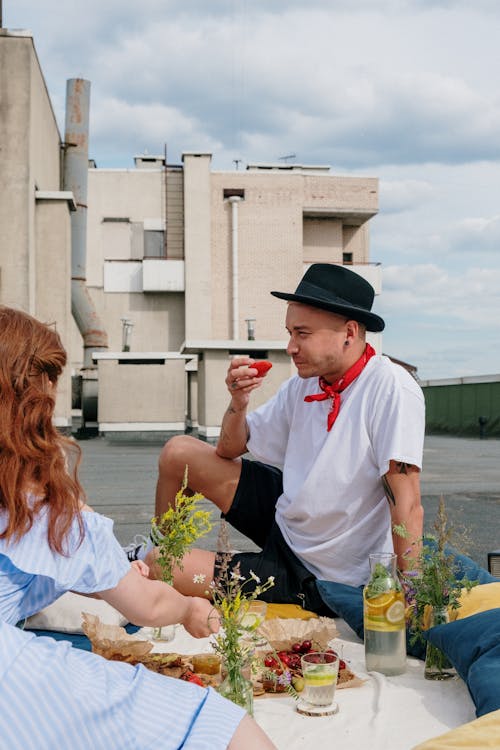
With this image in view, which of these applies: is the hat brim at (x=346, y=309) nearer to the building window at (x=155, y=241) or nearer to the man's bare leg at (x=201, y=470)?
the man's bare leg at (x=201, y=470)

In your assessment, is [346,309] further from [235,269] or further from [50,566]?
[235,269]

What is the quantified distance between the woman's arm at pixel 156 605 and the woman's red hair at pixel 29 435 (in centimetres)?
24

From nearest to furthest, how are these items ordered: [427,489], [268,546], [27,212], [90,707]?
[90,707] < [268,546] < [427,489] < [27,212]

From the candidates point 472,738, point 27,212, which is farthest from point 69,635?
point 27,212

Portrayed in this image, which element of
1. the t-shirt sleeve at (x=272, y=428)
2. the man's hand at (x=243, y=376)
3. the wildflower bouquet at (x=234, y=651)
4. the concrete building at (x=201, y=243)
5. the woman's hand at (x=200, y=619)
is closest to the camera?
the wildflower bouquet at (x=234, y=651)

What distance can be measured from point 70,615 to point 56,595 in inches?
62.8

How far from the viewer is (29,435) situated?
1.76 meters

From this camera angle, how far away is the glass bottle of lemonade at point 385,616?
2594mm

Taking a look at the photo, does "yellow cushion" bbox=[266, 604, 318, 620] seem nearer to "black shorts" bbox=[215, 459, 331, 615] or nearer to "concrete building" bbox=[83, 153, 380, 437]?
"black shorts" bbox=[215, 459, 331, 615]

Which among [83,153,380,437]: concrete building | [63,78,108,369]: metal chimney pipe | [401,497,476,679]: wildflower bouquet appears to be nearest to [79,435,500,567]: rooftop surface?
[401,497,476,679]: wildflower bouquet

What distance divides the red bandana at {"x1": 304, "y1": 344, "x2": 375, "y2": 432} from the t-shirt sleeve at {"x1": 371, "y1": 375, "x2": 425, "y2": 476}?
0.59 feet

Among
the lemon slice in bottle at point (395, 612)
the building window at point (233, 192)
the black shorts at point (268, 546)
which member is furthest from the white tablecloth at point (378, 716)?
the building window at point (233, 192)

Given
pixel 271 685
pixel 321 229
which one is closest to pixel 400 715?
pixel 271 685

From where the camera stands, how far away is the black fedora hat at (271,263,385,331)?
11.0ft
